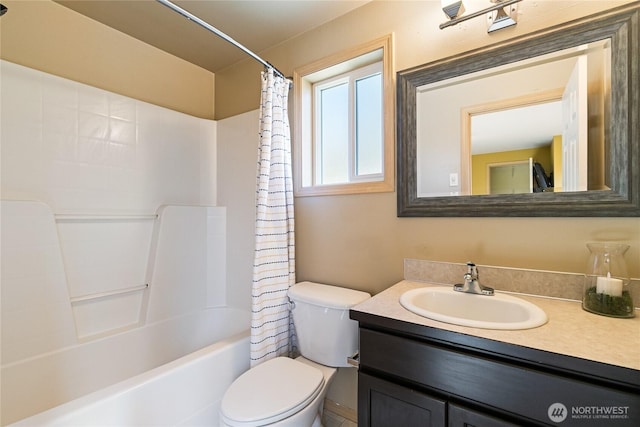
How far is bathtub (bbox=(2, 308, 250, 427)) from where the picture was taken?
40.6 inches

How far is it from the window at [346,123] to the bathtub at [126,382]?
1.09 meters

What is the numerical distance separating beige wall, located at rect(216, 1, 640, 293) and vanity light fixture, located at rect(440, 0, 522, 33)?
32 millimetres

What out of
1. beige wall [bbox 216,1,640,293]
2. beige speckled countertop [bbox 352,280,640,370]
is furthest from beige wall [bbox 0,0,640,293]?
beige speckled countertop [bbox 352,280,640,370]

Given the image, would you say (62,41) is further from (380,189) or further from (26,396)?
(380,189)

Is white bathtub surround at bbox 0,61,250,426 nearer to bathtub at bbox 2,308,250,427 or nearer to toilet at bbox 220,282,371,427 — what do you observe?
bathtub at bbox 2,308,250,427

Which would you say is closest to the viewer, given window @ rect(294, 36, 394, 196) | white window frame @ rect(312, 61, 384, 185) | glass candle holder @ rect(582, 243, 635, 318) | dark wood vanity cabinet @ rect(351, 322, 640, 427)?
dark wood vanity cabinet @ rect(351, 322, 640, 427)

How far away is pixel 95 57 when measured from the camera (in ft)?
5.71

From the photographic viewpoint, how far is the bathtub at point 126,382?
3.38 ft

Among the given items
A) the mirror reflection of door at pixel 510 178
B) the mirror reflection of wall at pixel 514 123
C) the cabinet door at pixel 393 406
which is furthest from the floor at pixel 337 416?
the mirror reflection of door at pixel 510 178

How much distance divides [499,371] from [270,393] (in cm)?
85

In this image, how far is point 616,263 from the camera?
91cm

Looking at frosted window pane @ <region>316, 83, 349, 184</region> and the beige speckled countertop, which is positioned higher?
frosted window pane @ <region>316, 83, 349, 184</region>

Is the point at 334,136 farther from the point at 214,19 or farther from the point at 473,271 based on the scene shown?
the point at 473,271

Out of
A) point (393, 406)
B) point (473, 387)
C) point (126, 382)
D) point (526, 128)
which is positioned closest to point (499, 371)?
point (473, 387)
